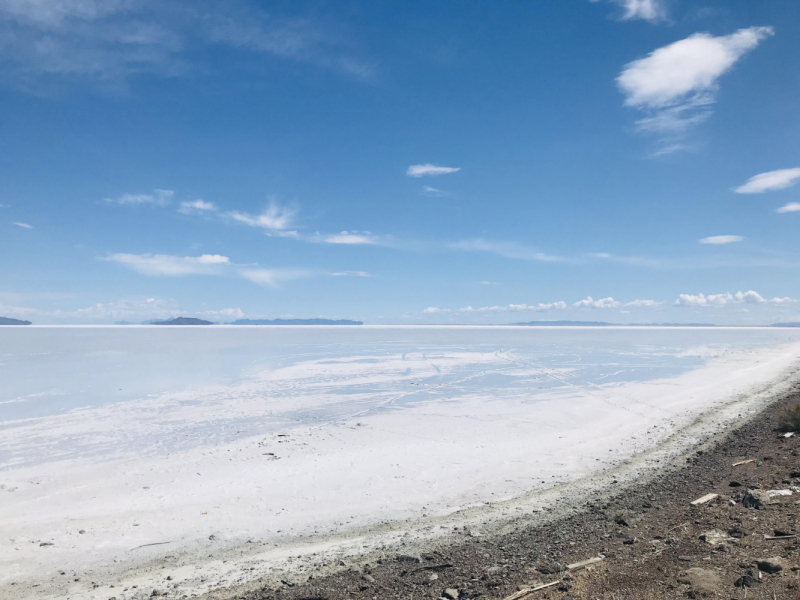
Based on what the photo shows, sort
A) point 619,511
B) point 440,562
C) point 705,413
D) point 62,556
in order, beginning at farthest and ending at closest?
1. point 705,413
2. point 619,511
3. point 62,556
4. point 440,562

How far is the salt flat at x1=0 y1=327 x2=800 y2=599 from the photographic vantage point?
7.30 metres

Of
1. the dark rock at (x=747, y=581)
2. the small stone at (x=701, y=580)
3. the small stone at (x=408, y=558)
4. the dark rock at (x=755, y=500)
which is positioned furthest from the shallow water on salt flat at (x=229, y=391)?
the dark rock at (x=747, y=581)

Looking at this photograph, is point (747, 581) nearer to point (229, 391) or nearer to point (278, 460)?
point (278, 460)

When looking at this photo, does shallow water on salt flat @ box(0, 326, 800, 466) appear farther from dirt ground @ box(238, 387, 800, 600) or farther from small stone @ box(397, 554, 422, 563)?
dirt ground @ box(238, 387, 800, 600)

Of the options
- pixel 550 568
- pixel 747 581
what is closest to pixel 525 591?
pixel 550 568

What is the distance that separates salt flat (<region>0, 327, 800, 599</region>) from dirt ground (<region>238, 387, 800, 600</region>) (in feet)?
3.37

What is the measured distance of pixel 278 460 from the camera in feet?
38.8

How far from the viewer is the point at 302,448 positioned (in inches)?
505

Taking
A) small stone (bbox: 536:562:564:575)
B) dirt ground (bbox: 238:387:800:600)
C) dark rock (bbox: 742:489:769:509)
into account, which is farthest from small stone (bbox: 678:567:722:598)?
dark rock (bbox: 742:489:769:509)

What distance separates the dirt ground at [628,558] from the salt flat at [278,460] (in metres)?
1.03

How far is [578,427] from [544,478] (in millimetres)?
5115

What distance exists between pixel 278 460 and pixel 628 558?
323 inches

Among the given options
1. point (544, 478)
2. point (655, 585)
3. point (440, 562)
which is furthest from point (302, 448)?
point (655, 585)

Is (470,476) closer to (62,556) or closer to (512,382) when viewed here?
(62,556)
